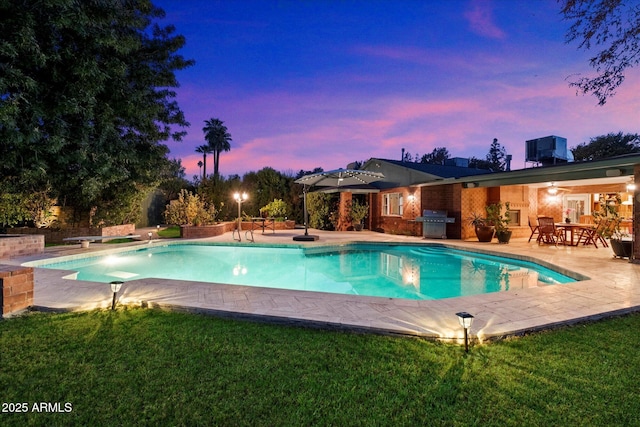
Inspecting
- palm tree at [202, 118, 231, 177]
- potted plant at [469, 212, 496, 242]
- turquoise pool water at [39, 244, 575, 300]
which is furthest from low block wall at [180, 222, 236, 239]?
palm tree at [202, 118, 231, 177]

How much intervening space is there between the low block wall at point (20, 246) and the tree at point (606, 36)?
14.6m

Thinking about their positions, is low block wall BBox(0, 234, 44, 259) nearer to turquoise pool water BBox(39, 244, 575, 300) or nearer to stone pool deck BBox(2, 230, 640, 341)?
turquoise pool water BBox(39, 244, 575, 300)

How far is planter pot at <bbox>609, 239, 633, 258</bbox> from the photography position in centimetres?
858

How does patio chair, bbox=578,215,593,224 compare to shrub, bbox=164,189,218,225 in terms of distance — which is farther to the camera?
patio chair, bbox=578,215,593,224

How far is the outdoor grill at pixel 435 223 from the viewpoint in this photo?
45.8 feet

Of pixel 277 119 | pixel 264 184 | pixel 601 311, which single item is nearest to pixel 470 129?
pixel 277 119

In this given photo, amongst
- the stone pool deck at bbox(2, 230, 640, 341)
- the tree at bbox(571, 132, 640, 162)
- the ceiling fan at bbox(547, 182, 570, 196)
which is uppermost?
the tree at bbox(571, 132, 640, 162)

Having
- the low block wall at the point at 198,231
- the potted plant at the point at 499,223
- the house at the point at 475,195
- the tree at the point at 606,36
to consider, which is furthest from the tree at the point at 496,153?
the tree at the point at 606,36

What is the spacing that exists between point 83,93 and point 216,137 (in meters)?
31.5

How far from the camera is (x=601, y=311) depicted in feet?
14.1

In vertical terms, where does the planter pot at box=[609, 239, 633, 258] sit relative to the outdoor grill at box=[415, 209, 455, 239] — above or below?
below

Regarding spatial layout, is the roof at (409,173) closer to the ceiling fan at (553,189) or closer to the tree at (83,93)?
the ceiling fan at (553,189)

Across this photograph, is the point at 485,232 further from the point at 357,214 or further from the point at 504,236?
the point at 357,214

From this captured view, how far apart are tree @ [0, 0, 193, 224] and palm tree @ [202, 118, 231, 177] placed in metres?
26.4
